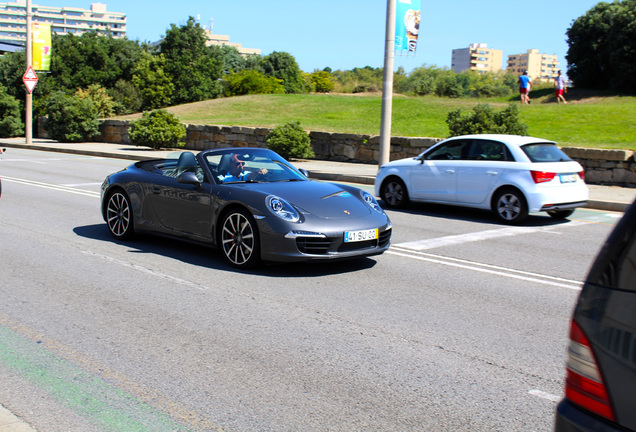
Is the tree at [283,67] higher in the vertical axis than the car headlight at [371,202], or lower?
higher

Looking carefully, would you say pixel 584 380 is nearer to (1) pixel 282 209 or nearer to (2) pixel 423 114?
(1) pixel 282 209

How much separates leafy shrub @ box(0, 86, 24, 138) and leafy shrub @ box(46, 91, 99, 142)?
5.05 metres

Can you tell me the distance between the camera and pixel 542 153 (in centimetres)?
1148

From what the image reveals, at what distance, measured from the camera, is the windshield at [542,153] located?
37.4ft

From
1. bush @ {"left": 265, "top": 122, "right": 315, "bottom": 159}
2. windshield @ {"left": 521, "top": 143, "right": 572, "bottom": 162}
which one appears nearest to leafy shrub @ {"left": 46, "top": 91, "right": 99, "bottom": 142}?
bush @ {"left": 265, "top": 122, "right": 315, "bottom": 159}

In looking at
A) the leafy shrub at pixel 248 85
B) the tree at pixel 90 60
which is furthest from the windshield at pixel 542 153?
the tree at pixel 90 60

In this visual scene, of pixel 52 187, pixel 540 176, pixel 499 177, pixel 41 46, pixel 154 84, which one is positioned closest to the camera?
pixel 540 176

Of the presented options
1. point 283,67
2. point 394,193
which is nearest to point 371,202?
point 394,193

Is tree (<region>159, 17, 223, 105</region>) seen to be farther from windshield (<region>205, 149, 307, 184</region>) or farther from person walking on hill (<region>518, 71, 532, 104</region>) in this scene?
windshield (<region>205, 149, 307, 184</region>)

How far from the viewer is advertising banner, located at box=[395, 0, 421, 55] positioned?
1683 cm

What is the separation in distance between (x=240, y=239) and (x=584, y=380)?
536 cm

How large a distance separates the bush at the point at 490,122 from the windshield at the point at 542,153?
664 centimetres

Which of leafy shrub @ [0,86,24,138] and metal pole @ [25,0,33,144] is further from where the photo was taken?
leafy shrub @ [0,86,24,138]

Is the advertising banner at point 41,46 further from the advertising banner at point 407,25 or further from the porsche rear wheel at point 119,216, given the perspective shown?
the porsche rear wheel at point 119,216
